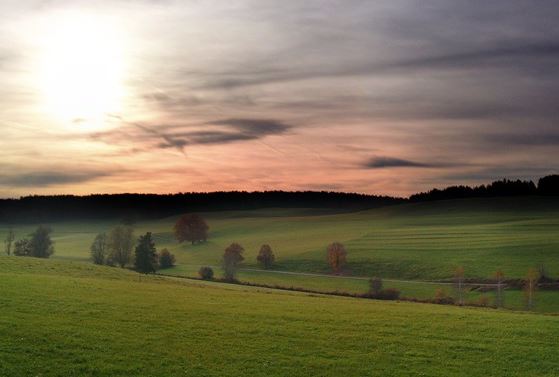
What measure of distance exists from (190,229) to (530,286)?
4071 inches

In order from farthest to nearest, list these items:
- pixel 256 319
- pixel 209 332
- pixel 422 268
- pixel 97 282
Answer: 1. pixel 422 268
2. pixel 97 282
3. pixel 256 319
4. pixel 209 332

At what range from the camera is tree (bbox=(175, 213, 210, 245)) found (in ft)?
538

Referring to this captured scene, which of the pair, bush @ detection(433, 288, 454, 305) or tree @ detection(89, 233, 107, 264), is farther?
tree @ detection(89, 233, 107, 264)

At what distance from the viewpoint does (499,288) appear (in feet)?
273

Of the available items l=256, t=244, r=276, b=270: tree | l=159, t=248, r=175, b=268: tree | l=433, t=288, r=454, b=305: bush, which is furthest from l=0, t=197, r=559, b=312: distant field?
l=159, t=248, r=175, b=268: tree

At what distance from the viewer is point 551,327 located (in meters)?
37.8

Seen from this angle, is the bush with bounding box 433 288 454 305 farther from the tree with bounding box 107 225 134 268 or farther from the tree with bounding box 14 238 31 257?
the tree with bounding box 14 238 31 257

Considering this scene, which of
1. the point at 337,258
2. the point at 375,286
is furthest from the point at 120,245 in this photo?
the point at 375,286

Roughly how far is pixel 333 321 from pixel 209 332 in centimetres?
898

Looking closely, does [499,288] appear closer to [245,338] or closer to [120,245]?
[245,338]

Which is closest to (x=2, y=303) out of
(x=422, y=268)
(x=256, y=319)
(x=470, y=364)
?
(x=256, y=319)

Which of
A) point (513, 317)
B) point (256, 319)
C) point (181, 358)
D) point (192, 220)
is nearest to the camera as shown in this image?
point (181, 358)

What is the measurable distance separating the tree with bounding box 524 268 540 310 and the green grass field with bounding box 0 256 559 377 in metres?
42.1

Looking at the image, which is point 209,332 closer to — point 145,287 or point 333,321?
point 333,321
